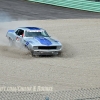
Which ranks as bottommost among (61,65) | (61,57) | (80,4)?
(80,4)

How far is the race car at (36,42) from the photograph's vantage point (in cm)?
1485

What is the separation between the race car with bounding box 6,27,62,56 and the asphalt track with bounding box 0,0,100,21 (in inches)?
432

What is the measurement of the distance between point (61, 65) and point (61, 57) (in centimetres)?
A: 184

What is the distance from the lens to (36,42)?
15.1 metres

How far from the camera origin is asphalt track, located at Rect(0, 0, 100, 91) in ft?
36.1

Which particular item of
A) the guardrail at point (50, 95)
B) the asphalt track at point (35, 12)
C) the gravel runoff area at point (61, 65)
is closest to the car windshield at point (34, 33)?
the gravel runoff area at point (61, 65)

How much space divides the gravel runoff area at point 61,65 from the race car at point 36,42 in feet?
1.00

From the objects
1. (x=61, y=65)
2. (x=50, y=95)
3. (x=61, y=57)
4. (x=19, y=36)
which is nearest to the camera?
(x=50, y=95)

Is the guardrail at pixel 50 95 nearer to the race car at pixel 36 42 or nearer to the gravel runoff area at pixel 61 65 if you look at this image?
the gravel runoff area at pixel 61 65

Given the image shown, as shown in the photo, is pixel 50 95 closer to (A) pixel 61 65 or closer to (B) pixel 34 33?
(A) pixel 61 65

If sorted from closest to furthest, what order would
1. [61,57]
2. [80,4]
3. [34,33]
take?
1. [61,57]
2. [34,33]
3. [80,4]

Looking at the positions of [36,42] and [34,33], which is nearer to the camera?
[36,42]

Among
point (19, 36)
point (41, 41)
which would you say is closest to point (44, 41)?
point (41, 41)

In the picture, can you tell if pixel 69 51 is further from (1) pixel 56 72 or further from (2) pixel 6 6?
(2) pixel 6 6
